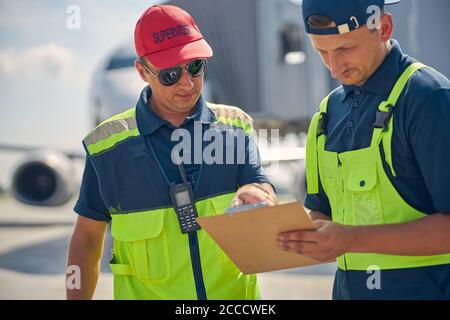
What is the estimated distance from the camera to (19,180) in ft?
38.0

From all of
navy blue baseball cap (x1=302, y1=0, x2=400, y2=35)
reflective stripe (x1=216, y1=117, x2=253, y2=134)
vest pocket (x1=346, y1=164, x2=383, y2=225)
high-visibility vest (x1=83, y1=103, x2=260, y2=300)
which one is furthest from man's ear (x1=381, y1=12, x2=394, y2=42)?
high-visibility vest (x1=83, y1=103, x2=260, y2=300)

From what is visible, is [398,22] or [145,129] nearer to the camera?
[145,129]

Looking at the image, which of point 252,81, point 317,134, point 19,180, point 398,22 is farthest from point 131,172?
point 252,81

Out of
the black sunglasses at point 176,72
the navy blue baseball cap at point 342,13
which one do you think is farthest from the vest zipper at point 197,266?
the navy blue baseball cap at point 342,13

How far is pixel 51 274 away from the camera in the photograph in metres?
10.1

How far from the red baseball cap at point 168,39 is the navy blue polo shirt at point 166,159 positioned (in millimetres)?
A: 186

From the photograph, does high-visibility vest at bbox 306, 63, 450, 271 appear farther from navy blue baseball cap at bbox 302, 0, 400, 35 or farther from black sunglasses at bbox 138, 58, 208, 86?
black sunglasses at bbox 138, 58, 208, 86

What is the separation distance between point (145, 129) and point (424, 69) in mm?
903

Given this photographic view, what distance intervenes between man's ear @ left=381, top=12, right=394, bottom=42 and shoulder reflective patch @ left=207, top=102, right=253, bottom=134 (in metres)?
0.55

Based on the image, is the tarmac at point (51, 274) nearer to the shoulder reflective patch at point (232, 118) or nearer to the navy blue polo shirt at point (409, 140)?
the shoulder reflective patch at point (232, 118)

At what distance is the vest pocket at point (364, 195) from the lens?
2.50m

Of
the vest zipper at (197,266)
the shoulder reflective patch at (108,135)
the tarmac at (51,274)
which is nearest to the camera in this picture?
the vest zipper at (197,266)

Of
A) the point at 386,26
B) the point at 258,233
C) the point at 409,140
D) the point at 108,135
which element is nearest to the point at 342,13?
the point at 386,26
